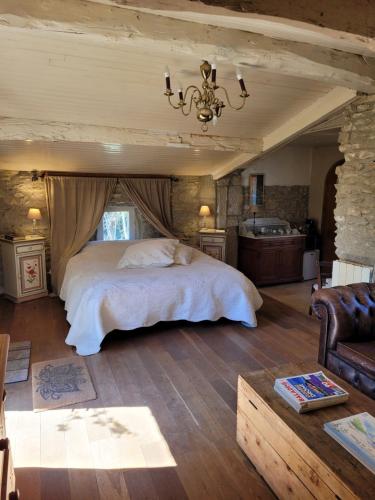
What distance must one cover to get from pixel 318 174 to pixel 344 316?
15.3 feet

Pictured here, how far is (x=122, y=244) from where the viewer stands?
5246mm

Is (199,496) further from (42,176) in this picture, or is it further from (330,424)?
(42,176)

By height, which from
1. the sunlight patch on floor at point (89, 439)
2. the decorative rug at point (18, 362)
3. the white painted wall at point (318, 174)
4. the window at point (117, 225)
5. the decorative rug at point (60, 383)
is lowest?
the sunlight patch on floor at point (89, 439)

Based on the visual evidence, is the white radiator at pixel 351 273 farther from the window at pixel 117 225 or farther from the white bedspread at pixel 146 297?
the window at pixel 117 225

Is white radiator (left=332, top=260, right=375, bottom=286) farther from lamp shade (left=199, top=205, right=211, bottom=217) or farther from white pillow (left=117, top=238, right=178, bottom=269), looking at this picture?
lamp shade (left=199, top=205, right=211, bottom=217)

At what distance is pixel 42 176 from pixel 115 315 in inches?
109

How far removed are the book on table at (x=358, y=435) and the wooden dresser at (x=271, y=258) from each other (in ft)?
14.1

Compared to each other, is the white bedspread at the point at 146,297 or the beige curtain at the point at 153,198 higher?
the beige curtain at the point at 153,198

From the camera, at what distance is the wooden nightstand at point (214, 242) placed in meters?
5.82

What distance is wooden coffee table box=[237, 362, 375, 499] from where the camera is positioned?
132 centimetres

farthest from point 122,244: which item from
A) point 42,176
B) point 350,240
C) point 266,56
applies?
point 266,56

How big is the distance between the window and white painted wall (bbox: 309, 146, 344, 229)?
3563mm

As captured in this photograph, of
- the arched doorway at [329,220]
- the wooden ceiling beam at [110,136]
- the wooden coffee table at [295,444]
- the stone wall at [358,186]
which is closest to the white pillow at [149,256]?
the wooden ceiling beam at [110,136]

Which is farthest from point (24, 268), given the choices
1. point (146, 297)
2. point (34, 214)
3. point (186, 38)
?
point (186, 38)
